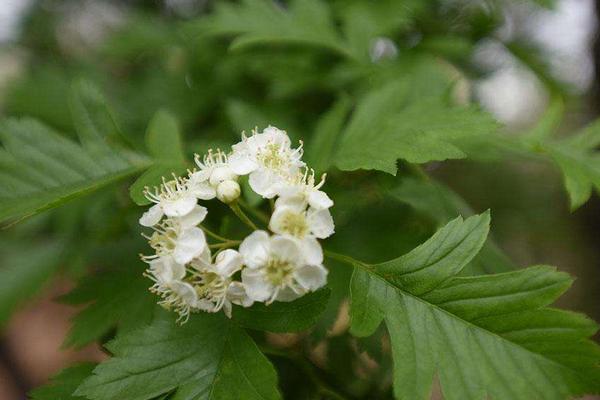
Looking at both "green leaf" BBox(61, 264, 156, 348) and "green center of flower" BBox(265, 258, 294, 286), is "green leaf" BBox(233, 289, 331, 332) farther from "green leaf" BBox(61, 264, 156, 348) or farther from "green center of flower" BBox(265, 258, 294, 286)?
"green leaf" BBox(61, 264, 156, 348)

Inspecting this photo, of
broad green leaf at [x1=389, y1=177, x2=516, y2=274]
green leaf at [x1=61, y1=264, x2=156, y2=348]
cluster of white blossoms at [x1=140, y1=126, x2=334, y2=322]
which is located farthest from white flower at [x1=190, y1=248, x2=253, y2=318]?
broad green leaf at [x1=389, y1=177, x2=516, y2=274]

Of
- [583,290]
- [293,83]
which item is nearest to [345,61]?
[293,83]

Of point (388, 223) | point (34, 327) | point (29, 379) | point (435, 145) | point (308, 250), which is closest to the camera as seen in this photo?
point (308, 250)

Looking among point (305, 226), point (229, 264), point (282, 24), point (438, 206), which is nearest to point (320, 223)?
point (305, 226)

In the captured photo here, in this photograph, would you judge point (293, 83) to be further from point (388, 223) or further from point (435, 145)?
point (435, 145)

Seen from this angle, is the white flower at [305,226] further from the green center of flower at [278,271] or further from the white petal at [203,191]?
the white petal at [203,191]

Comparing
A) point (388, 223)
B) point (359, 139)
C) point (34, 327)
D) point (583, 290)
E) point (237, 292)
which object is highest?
point (359, 139)
